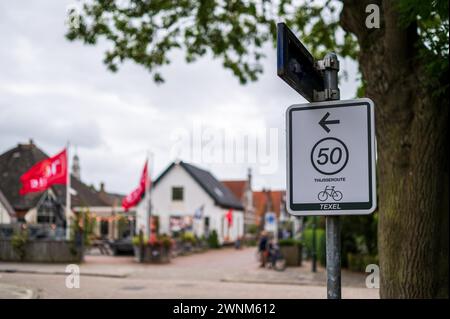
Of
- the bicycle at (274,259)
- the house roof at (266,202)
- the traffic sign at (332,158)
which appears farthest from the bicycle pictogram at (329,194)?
the house roof at (266,202)

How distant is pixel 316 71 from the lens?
2.69m

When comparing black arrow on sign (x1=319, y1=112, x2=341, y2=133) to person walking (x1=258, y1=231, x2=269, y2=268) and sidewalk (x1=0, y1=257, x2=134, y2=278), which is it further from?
person walking (x1=258, y1=231, x2=269, y2=268)

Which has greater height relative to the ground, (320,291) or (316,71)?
(316,71)

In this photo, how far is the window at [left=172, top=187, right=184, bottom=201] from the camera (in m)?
43.9

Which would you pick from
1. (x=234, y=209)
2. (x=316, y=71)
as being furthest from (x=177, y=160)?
(x=316, y=71)

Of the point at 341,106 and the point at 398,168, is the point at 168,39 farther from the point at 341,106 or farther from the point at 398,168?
the point at 341,106

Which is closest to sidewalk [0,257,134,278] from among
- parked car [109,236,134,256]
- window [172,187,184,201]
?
parked car [109,236,134,256]

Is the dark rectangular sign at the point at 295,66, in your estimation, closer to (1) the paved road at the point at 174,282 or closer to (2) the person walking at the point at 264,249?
(1) the paved road at the point at 174,282

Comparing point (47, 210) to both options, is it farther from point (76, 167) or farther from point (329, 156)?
point (329, 156)

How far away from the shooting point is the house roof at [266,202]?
258 ft

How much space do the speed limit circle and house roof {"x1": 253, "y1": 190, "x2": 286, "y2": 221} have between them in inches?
2958

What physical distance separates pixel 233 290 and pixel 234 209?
36.6 meters

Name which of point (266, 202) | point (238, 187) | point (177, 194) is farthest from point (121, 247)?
point (266, 202)
